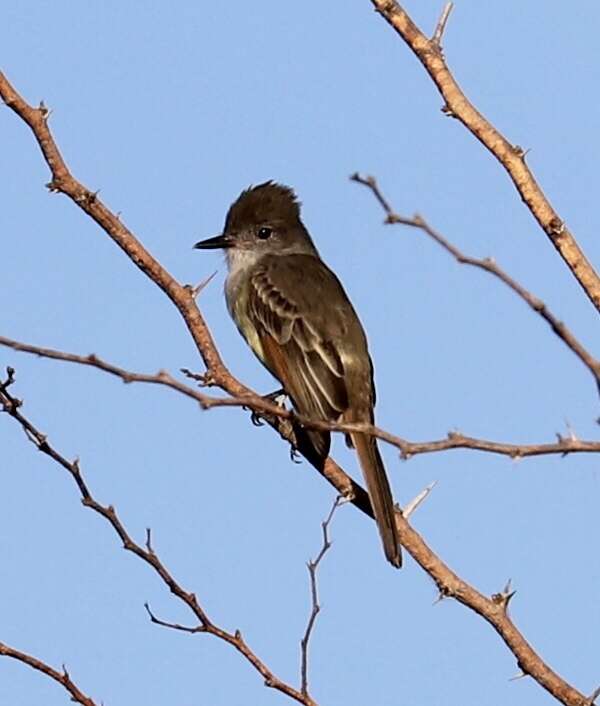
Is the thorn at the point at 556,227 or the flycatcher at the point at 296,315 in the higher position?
the flycatcher at the point at 296,315

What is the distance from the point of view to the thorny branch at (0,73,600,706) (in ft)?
13.5

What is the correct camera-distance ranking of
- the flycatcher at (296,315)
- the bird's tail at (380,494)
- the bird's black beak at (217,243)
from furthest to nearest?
the bird's black beak at (217,243), the flycatcher at (296,315), the bird's tail at (380,494)

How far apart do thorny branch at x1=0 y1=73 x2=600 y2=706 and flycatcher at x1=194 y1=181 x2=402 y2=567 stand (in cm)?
106

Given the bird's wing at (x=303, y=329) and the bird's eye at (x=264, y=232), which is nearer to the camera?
the bird's wing at (x=303, y=329)

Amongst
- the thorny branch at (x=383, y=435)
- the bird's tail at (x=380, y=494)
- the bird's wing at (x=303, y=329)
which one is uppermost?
the bird's wing at (x=303, y=329)

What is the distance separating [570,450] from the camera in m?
2.83

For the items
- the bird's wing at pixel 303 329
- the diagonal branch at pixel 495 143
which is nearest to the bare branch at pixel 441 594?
the diagonal branch at pixel 495 143

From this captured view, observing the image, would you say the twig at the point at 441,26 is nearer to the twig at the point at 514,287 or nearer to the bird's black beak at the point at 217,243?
the twig at the point at 514,287

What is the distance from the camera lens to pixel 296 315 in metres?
7.76

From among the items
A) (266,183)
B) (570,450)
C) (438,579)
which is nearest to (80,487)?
(438,579)

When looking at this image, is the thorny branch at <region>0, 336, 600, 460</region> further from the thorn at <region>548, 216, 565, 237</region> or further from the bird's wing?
the bird's wing

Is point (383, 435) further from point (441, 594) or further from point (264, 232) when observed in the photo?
point (264, 232)

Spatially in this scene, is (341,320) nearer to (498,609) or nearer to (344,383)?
(344,383)

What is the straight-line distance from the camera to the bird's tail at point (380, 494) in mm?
5328
